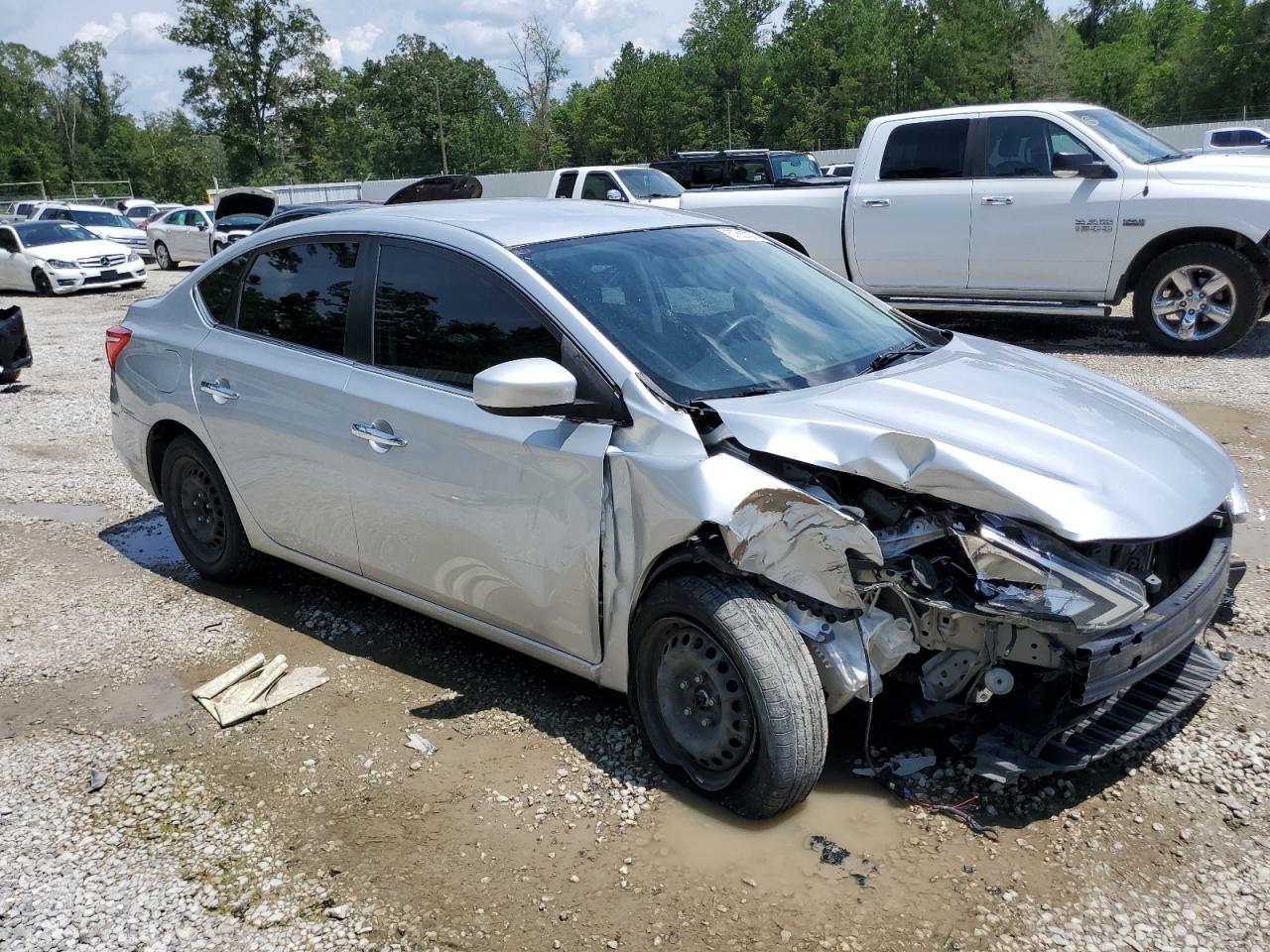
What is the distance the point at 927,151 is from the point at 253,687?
26.7 ft

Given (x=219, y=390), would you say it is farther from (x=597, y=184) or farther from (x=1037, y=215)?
(x=597, y=184)

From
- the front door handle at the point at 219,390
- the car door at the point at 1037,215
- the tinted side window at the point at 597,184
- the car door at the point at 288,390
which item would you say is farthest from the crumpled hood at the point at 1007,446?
the tinted side window at the point at 597,184

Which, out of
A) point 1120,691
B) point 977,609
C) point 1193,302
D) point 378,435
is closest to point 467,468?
point 378,435

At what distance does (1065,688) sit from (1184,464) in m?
0.86

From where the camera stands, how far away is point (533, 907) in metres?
2.81

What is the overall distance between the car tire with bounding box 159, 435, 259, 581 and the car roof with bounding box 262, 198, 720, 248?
1.18 metres

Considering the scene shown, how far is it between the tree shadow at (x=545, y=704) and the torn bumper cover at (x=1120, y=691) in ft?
0.41

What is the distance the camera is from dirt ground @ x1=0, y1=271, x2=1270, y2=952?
2727 mm

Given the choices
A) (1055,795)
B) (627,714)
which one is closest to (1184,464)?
(1055,795)

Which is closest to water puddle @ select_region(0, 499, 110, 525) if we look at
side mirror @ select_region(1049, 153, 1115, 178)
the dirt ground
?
the dirt ground

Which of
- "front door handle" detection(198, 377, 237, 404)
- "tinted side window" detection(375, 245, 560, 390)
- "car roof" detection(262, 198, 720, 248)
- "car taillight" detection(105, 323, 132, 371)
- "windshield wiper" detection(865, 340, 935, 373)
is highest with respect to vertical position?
"car roof" detection(262, 198, 720, 248)

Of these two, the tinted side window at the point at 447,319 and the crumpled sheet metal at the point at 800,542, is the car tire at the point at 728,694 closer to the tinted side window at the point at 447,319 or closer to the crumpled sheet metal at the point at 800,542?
the crumpled sheet metal at the point at 800,542

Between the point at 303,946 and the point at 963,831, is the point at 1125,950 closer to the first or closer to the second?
the point at 963,831

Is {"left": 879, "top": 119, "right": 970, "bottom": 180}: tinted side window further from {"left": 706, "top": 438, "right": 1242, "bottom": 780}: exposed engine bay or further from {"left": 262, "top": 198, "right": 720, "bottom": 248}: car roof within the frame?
{"left": 706, "top": 438, "right": 1242, "bottom": 780}: exposed engine bay
